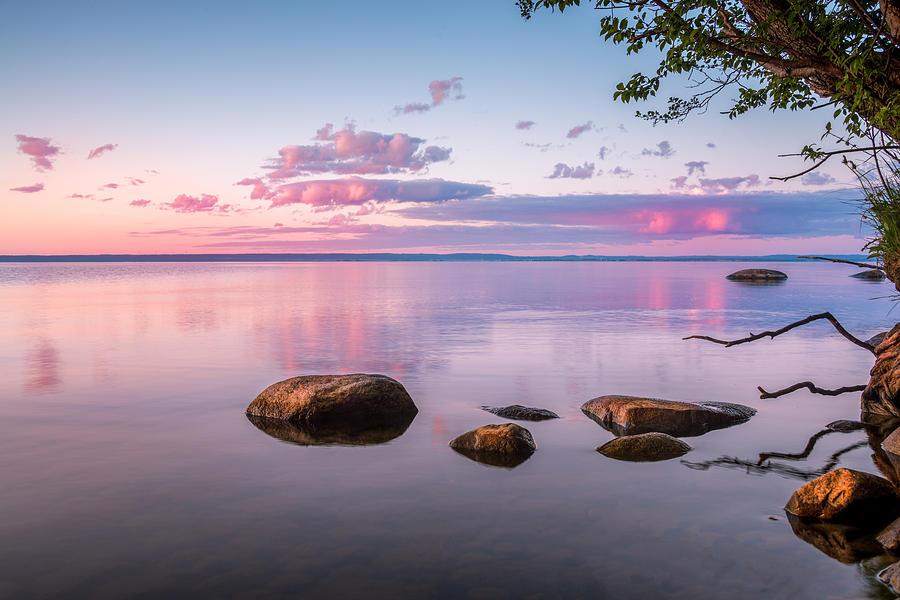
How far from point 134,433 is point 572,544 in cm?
778

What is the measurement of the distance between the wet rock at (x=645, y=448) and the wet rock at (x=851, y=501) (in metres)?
2.29

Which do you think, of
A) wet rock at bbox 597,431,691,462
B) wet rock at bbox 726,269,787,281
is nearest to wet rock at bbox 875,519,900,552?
wet rock at bbox 597,431,691,462

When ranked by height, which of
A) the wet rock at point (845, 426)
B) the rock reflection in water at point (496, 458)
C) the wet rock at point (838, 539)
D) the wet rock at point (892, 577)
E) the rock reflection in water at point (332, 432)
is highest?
the wet rock at point (892, 577)

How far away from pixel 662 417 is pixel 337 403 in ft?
18.1

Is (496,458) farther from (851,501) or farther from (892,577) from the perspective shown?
(892,577)

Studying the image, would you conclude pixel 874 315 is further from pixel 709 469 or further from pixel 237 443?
pixel 237 443

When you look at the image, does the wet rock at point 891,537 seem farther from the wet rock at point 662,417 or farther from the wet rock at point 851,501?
the wet rock at point 662,417

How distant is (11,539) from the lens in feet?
22.4

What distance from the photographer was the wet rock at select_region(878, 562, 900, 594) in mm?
5547

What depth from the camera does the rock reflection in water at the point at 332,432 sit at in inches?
412

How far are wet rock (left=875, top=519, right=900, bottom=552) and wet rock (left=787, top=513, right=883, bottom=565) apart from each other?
0.06m

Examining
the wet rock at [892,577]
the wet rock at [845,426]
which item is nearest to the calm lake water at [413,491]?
the wet rock at [892,577]

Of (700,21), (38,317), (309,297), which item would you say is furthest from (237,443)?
(309,297)

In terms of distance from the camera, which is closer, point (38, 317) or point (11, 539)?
point (11, 539)
